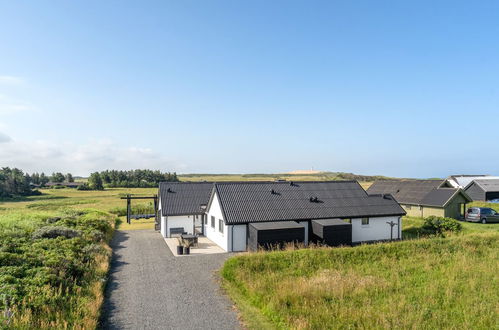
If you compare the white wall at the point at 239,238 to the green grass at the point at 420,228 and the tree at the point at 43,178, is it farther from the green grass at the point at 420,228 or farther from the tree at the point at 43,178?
the tree at the point at 43,178

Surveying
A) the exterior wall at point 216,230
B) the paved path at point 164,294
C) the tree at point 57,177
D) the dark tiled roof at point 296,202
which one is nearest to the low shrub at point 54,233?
the paved path at point 164,294

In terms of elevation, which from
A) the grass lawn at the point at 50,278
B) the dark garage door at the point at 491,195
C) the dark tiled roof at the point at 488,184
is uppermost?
the dark tiled roof at the point at 488,184

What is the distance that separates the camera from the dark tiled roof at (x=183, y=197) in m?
29.5

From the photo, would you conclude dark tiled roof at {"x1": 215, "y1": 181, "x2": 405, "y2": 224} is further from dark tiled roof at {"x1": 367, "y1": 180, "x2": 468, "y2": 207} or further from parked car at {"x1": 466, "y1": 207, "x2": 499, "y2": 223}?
parked car at {"x1": 466, "y1": 207, "x2": 499, "y2": 223}

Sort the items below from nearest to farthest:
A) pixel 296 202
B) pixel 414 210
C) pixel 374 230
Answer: pixel 296 202 < pixel 374 230 < pixel 414 210

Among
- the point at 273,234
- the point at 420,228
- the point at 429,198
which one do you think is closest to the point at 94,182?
the point at 429,198

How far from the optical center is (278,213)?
25297 millimetres

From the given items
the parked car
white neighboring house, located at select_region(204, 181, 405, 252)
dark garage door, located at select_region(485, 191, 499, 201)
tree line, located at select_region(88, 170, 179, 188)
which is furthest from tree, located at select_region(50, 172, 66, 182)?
the parked car

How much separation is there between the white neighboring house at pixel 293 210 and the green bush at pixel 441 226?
4.10 m

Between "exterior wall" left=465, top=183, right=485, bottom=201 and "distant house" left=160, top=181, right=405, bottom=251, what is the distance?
110 feet

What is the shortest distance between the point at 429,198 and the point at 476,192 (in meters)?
21.9

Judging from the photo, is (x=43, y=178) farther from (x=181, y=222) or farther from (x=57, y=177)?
(x=181, y=222)

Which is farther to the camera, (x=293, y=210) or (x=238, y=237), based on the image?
(x=293, y=210)

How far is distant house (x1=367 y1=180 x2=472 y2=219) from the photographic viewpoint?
119ft
